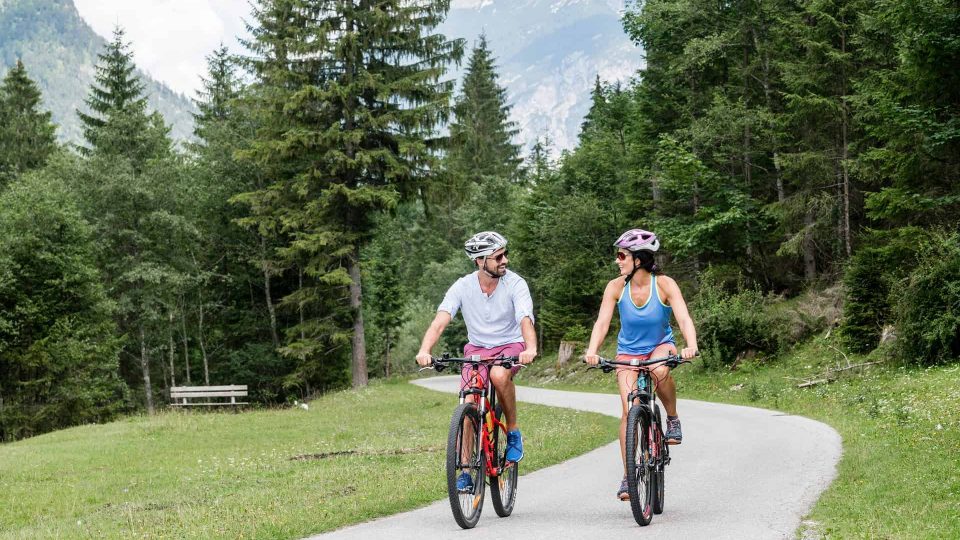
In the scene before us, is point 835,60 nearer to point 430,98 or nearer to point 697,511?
point 430,98

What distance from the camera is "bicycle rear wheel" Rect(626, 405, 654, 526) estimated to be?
634 cm

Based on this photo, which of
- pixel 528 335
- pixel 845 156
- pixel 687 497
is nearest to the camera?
pixel 528 335

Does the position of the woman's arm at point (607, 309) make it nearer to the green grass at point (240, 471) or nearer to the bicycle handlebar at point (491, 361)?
the bicycle handlebar at point (491, 361)

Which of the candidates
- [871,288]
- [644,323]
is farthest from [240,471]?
[871,288]

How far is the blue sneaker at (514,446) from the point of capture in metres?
7.23

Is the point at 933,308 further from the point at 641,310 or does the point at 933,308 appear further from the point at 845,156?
the point at 641,310

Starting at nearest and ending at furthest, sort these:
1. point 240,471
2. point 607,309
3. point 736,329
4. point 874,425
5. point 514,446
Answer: point 607,309, point 514,446, point 240,471, point 874,425, point 736,329

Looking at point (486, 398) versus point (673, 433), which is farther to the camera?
point (673, 433)

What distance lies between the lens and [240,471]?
40.0ft

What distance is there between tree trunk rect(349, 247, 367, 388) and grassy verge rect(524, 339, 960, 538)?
9.01 m

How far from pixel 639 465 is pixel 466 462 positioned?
4.29 ft

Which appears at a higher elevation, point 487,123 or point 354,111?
point 487,123

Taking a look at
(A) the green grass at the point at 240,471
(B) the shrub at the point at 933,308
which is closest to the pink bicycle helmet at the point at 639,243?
(A) the green grass at the point at 240,471

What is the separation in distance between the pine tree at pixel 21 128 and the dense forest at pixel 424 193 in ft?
0.59
